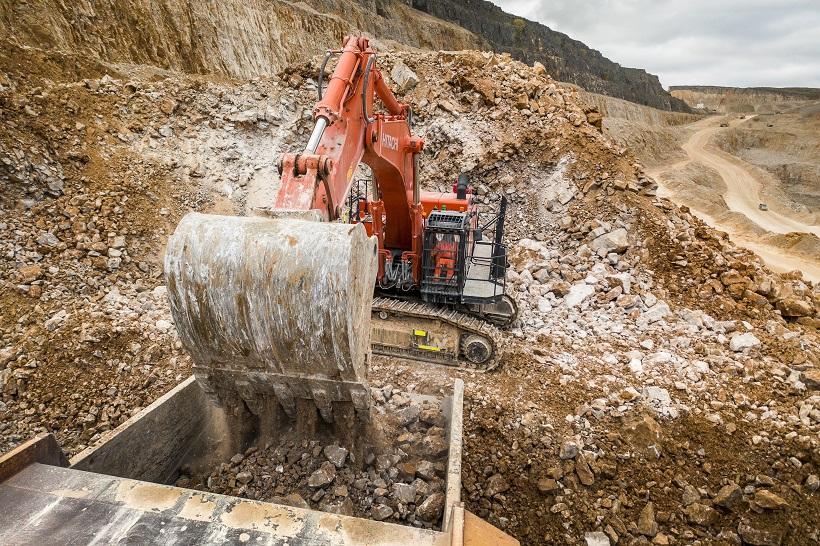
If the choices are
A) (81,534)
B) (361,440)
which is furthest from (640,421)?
(81,534)

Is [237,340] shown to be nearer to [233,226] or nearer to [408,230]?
[233,226]

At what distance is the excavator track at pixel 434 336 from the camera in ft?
21.7

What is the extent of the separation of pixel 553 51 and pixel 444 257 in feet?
168

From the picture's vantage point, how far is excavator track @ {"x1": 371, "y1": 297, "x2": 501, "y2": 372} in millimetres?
6625

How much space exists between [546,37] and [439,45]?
→ 2486 cm

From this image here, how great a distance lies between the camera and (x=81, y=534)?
89.9 inches

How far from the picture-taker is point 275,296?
278 cm

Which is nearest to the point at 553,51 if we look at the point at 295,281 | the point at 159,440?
the point at 295,281

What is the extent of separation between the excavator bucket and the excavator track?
3620mm

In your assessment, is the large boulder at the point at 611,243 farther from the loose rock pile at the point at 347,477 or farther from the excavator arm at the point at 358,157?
the loose rock pile at the point at 347,477

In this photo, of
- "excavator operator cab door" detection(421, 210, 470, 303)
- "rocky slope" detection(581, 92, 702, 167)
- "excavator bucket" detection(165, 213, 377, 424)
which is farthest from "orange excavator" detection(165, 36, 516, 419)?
"rocky slope" detection(581, 92, 702, 167)

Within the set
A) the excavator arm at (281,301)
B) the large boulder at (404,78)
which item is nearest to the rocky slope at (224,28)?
the large boulder at (404,78)

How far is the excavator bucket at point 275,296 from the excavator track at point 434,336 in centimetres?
362

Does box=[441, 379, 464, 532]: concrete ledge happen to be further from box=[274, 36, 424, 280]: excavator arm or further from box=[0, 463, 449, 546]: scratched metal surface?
box=[274, 36, 424, 280]: excavator arm
